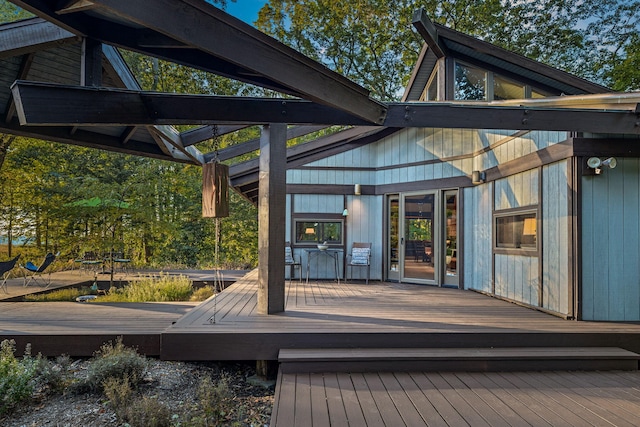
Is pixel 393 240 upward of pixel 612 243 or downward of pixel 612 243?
downward

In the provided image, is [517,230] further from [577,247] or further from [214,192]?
[214,192]

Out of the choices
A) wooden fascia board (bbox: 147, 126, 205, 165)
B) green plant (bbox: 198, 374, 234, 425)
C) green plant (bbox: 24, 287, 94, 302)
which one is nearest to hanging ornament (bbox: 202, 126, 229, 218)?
wooden fascia board (bbox: 147, 126, 205, 165)

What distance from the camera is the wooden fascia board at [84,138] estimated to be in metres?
4.32

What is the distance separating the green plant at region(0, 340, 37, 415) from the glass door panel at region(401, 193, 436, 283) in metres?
5.94

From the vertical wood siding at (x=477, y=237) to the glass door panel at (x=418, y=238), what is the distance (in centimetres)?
64

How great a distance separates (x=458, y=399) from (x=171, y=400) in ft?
7.99

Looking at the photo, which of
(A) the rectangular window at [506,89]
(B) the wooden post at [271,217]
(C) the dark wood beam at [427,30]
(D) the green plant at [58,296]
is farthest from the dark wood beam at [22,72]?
(A) the rectangular window at [506,89]

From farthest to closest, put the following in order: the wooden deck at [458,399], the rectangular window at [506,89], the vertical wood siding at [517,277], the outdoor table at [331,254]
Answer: the outdoor table at [331,254]
the rectangular window at [506,89]
the vertical wood siding at [517,277]
the wooden deck at [458,399]

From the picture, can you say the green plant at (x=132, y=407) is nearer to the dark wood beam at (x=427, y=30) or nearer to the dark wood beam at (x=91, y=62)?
the dark wood beam at (x=91, y=62)

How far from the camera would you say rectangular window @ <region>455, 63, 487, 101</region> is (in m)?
5.91

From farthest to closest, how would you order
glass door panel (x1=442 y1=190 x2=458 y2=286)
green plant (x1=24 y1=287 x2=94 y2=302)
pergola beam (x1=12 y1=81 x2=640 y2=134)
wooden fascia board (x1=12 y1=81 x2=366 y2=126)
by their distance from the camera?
glass door panel (x1=442 y1=190 x2=458 y2=286) → green plant (x1=24 y1=287 x2=94 y2=302) → pergola beam (x1=12 y1=81 x2=640 y2=134) → wooden fascia board (x1=12 y1=81 x2=366 y2=126)

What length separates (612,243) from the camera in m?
4.32

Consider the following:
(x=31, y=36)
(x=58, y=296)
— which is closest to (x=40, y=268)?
(x=58, y=296)

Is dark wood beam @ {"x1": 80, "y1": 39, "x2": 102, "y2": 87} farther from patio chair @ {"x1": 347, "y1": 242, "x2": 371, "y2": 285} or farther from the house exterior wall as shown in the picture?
patio chair @ {"x1": 347, "y1": 242, "x2": 371, "y2": 285}
